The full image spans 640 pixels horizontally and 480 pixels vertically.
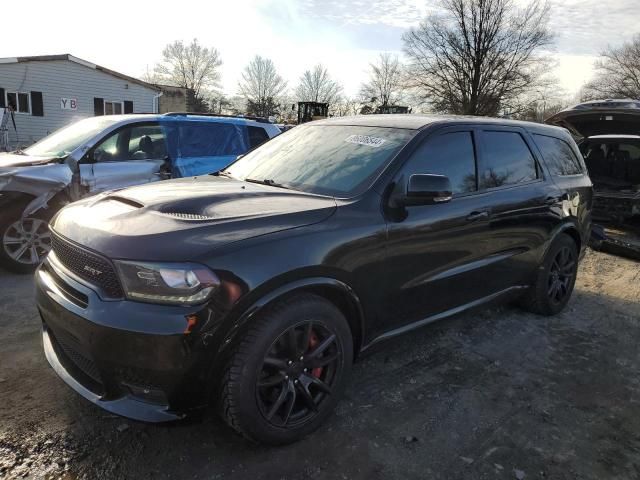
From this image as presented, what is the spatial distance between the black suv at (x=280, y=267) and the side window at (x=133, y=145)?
2.62m

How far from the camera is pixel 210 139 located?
6.66 m

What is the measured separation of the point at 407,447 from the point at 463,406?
60 cm

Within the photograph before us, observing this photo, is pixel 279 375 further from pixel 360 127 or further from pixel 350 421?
pixel 360 127

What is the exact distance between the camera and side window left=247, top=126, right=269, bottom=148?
7090mm

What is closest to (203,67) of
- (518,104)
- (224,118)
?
(518,104)

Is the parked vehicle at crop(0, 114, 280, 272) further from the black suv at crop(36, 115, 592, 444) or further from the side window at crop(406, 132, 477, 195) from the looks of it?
the side window at crop(406, 132, 477, 195)

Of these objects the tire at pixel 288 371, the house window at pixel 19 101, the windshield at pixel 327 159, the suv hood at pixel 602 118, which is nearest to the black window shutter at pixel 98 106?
the house window at pixel 19 101

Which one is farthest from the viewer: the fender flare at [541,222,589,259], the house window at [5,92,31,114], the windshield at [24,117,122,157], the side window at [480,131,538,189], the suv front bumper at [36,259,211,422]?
the house window at [5,92,31,114]

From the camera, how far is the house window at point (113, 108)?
2670cm

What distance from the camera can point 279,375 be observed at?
2492 mm

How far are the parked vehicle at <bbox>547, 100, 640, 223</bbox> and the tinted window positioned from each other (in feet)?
19.0

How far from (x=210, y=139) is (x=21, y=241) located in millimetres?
2596

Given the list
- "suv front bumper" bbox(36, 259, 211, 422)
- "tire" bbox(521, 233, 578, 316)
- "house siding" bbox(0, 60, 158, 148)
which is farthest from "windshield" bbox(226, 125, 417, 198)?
"house siding" bbox(0, 60, 158, 148)

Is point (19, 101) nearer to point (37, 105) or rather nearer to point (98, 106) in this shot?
point (37, 105)
